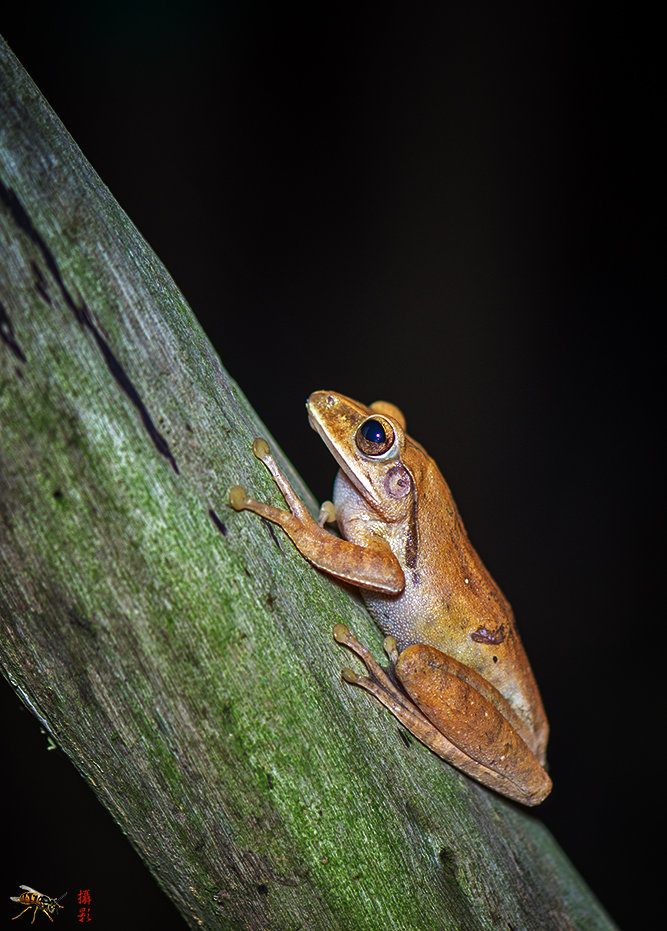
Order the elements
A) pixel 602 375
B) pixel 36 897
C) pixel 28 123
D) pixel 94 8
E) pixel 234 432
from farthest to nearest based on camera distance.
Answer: pixel 602 375, pixel 94 8, pixel 36 897, pixel 234 432, pixel 28 123

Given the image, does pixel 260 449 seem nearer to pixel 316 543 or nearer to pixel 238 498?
pixel 238 498

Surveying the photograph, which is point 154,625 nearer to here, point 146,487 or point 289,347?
point 146,487

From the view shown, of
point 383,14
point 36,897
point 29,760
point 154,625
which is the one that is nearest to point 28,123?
point 154,625

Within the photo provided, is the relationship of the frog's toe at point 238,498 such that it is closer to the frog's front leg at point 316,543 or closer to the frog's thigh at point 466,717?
the frog's front leg at point 316,543

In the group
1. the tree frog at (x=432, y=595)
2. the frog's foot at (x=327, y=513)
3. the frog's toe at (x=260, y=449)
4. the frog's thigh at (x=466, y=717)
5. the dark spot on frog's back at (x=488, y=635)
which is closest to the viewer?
the frog's toe at (x=260, y=449)

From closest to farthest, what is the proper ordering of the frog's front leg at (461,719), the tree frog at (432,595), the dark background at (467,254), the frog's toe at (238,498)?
the frog's toe at (238,498) → the frog's front leg at (461,719) → the tree frog at (432,595) → the dark background at (467,254)

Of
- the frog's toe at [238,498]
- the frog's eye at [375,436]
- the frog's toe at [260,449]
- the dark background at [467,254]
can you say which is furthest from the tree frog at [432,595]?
the dark background at [467,254]

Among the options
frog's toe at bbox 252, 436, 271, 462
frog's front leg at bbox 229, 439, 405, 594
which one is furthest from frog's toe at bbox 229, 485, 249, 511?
frog's toe at bbox 252, 436, 271, 462
